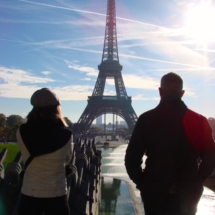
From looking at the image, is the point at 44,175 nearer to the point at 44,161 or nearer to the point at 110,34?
the point at 44,161

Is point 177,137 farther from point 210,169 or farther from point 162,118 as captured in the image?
point 210,169

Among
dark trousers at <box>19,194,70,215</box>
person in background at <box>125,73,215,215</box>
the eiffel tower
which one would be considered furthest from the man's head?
the eiffel tower

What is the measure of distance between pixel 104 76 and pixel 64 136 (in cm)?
6056

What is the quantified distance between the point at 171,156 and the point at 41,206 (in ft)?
4.10

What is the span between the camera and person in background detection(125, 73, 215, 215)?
3.01m

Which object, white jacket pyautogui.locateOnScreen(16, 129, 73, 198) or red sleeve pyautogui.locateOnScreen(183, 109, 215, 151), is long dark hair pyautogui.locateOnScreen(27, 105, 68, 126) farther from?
red sleeve pyautogui.locateOnScreen(183, 109, 215, 151)

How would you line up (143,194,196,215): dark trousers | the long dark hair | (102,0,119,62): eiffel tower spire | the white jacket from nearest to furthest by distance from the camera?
(143,194,196,215): dark trousers, the white jacket, the long dark hair, (102,0,119,62): eiffel tower spire

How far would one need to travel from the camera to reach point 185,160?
10.1ft

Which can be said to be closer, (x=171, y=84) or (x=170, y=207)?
(x=170, y=207)

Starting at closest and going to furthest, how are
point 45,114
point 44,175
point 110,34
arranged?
point 44,175
point 45,114
point 110,34

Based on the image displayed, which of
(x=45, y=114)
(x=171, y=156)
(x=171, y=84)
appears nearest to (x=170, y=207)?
(x=171, y=156)

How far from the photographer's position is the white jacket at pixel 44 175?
3119mm

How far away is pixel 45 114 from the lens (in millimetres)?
3254

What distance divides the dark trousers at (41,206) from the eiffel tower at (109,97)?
58.1 m
